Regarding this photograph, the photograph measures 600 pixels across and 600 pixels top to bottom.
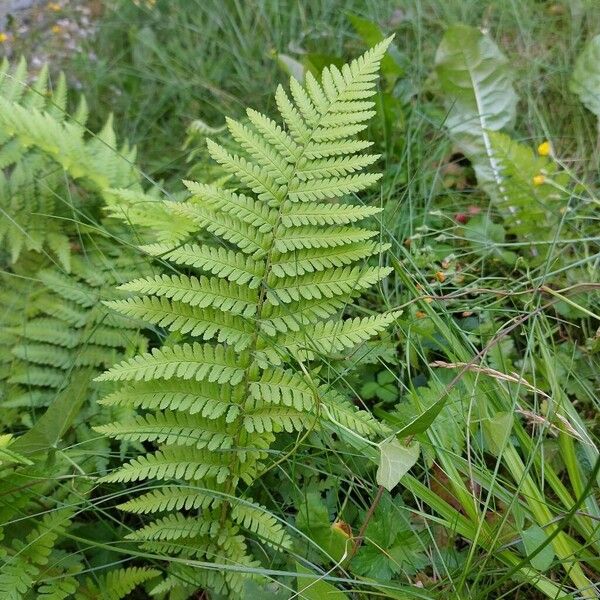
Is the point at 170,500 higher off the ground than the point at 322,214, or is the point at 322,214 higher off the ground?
the point at 322,214

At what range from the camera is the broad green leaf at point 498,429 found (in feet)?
5.17

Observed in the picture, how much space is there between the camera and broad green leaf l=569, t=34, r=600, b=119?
254 cm

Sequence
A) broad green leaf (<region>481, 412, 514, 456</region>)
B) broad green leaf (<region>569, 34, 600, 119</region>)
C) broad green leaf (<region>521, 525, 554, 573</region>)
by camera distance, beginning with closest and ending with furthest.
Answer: broad green leaf (<region>521, 525, 554, 573</region>)
broad green leaf (<region>481, 412, 514, 456</region>)
broad green leaf (<region>569, 34, 600, 119</region>)

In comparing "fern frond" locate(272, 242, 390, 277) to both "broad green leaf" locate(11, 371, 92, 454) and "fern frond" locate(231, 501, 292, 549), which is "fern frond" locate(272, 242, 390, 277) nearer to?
"fern frond" locate(231, 501, 292, 549)

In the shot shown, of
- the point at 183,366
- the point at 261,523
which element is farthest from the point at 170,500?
the point at 183,366

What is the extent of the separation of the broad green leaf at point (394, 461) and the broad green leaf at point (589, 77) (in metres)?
1.72

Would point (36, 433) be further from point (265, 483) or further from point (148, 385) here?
point (265, 483)

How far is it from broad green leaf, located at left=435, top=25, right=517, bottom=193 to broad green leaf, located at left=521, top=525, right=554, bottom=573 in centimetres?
155

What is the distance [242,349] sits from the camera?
1690mm

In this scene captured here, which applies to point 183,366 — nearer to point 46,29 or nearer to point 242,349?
point 242,349

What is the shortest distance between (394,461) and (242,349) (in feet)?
1.59

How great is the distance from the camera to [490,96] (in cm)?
264

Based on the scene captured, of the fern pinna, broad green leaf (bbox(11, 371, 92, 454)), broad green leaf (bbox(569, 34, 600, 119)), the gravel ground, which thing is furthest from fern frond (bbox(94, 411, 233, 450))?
the gravel ground

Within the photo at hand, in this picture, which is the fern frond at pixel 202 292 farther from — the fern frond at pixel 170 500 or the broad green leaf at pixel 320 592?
the broad green leaf at pixel 320 592
